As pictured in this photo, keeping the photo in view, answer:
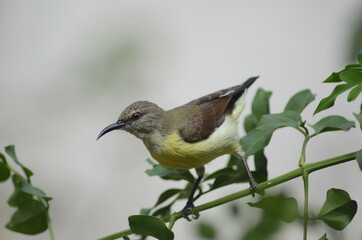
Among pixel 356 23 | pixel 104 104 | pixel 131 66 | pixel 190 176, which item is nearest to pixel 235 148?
pixel 190 176

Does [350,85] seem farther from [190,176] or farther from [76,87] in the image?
[76,87]

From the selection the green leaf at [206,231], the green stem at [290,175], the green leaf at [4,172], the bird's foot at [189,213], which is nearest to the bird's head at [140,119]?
the bird's foot at [189,213]

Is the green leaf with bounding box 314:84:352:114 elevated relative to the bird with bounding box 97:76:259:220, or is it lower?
elevated

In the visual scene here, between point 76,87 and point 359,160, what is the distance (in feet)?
11.7

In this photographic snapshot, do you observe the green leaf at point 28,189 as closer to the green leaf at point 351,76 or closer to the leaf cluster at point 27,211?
the leaf cluster at point 27,211

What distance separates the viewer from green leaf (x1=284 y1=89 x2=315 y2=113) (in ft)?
5.08

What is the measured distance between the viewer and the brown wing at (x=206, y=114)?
236 cm

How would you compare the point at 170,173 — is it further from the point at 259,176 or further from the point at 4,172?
the point at 4,172

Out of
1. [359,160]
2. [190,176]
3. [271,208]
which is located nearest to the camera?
[271,208]

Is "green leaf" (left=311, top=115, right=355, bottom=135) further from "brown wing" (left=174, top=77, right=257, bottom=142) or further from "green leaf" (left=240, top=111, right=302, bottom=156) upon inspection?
"brown wing" (left=174, top=77, right=257, bottom=142)

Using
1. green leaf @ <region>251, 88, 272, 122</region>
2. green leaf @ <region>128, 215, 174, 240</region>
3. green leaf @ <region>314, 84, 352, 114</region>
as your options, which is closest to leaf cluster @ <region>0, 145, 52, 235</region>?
green leaf @ <region>128, 215, 174, 240</region>

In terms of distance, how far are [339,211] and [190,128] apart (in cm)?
131

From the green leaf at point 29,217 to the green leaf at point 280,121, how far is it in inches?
29.6

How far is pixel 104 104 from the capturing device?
4301 mm
